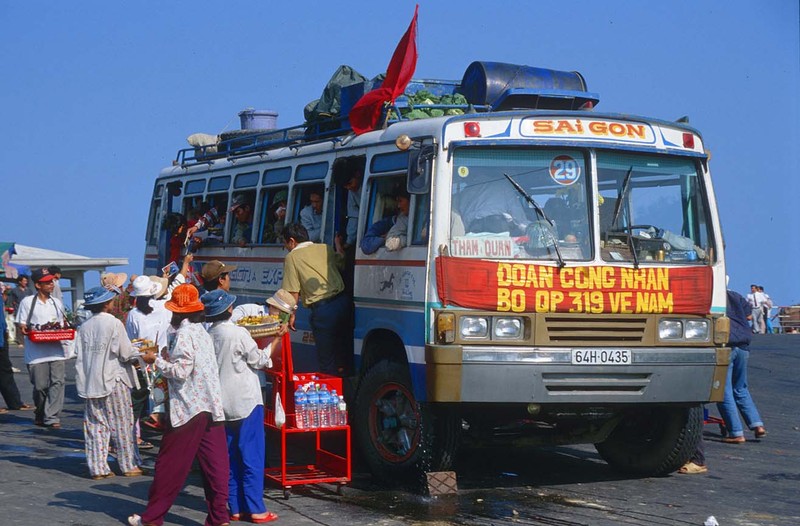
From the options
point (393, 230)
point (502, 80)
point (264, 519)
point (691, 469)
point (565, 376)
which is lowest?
point (264, 519)

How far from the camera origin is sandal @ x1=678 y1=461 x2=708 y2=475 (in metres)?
10.7

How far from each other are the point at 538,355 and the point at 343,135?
382 centimetres

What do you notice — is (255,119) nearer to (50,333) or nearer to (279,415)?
(50,333)

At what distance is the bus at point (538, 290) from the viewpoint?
9094 mm

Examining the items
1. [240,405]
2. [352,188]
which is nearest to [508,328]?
[240,405]

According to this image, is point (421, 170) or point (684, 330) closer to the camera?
point (421, 170)

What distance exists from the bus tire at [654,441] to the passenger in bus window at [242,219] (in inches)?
195

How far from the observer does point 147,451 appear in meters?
12.0

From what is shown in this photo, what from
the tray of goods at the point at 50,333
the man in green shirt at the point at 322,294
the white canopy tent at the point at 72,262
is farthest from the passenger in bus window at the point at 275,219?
the white canopy tent at the point at 72,262

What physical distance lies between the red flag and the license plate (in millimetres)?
3216

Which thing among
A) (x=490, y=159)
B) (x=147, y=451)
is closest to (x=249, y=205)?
(x=147, y=451)

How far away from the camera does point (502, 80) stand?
39.0 feet

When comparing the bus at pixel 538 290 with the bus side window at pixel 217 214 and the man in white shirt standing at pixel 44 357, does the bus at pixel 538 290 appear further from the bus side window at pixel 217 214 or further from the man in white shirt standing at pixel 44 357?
the man in white shirt standing at pixel 44 357

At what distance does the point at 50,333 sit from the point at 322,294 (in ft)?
14.7
